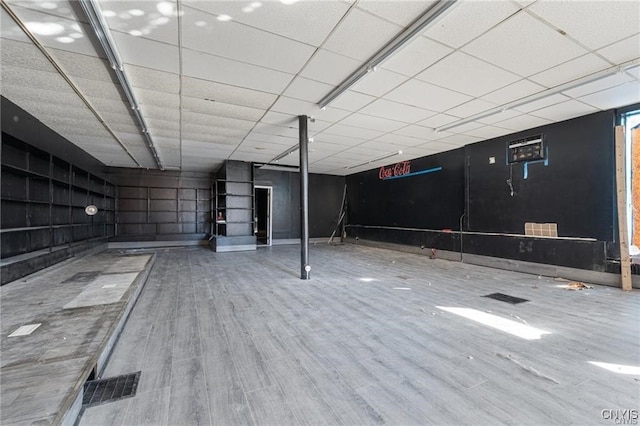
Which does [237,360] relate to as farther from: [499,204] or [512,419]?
[499,204]

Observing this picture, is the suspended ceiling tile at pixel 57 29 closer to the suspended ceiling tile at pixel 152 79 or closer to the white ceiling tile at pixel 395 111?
the suspended ceiling tile at pixel 152 79

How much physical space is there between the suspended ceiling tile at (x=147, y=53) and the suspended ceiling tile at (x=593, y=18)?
3509 millimetres

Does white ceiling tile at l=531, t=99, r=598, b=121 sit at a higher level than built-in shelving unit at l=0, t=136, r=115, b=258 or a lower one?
higher

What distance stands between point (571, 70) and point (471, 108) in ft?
4.45

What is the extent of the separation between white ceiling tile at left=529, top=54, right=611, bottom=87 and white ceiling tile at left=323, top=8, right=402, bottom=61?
7.22 feet

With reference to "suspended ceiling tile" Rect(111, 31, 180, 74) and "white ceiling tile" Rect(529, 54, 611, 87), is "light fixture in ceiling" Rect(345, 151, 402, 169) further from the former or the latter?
"suspended ceiling tile" Rect(111, 31, 180, 74)

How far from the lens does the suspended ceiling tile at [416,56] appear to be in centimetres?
283

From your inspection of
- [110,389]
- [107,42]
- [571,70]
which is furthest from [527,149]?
[110,389]

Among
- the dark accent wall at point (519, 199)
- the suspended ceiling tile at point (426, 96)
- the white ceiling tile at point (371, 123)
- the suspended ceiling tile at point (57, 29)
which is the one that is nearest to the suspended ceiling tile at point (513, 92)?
the suspended ceiling tile at point (426, 96)

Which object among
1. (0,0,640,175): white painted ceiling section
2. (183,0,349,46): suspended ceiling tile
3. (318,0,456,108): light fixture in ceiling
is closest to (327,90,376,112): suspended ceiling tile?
(0,0,640,175): white painted ceiling section

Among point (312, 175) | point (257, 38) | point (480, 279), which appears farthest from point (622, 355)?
point (312, 175)

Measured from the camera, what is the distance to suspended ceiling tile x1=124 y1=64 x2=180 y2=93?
3285 millimetres

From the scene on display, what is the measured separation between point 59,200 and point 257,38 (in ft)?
21.4

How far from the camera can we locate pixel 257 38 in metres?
2.72
